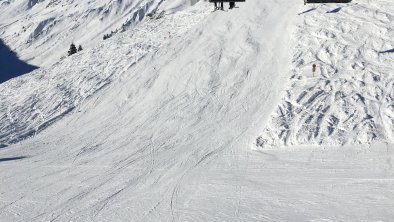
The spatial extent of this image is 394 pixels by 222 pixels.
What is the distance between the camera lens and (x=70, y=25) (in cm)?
10850

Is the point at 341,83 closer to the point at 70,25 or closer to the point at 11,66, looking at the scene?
the point at 11,66

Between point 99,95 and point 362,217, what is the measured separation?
18166 millimetres

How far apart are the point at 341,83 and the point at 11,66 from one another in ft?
259

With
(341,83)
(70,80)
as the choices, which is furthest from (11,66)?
(341,83)

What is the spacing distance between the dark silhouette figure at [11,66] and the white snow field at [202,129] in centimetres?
4979

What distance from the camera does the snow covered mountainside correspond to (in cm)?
9244

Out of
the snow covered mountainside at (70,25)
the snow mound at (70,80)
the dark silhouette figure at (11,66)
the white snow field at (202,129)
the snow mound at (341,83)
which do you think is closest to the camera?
the white snow field at (202,129)

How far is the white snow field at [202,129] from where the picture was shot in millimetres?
14180

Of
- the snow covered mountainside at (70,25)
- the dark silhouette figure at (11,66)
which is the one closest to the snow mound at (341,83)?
the snow covered mountainside at (70,25)

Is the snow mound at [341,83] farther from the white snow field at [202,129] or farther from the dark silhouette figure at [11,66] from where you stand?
the dark silhouette figure at [11,66]

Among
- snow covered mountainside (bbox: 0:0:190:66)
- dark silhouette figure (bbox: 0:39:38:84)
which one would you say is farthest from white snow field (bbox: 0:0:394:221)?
snow covered mountainside (bbox: 0:0:190:66)

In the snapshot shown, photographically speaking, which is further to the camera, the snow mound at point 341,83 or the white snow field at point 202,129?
the snow mound at point 341,83

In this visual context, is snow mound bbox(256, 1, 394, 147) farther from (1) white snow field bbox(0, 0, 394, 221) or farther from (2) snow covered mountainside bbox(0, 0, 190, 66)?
(2) snow covered mountainside bbox(0, 0, 190, 66)

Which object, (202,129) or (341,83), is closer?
(202,129)
